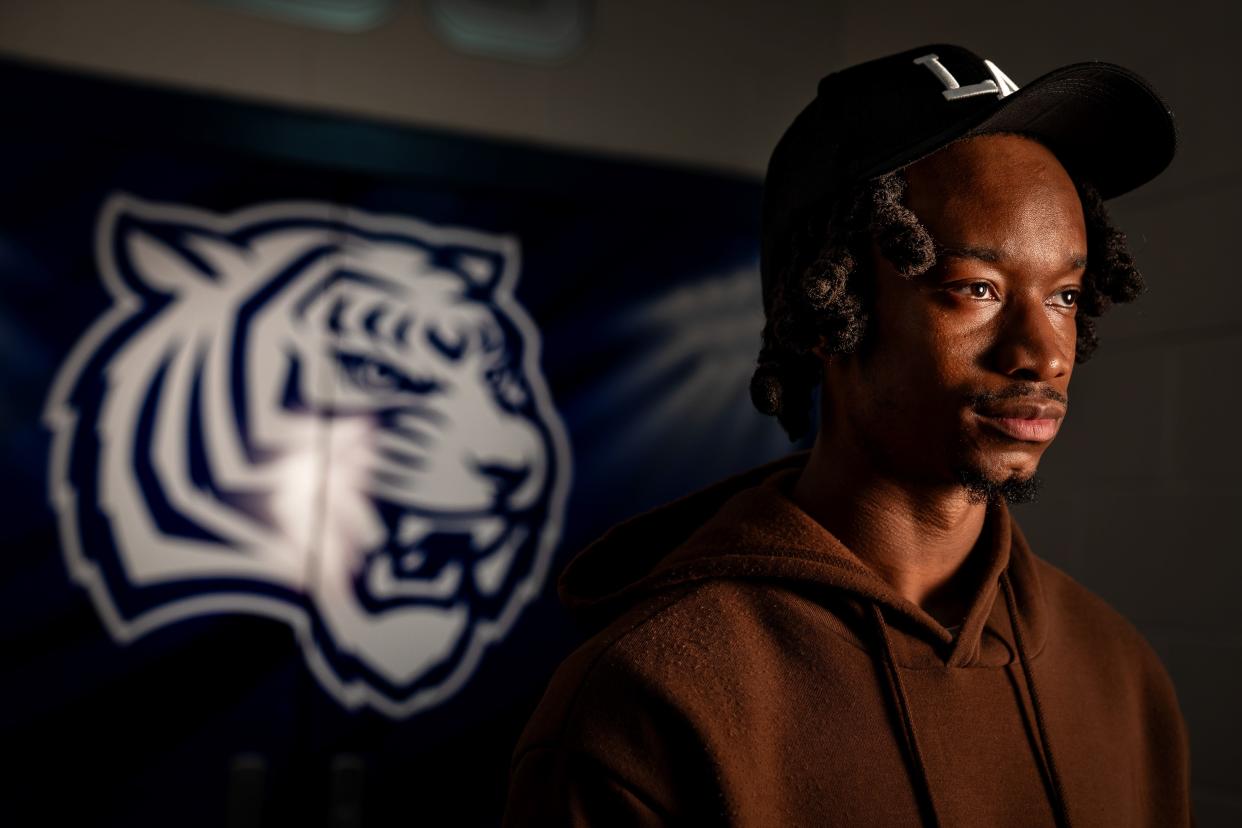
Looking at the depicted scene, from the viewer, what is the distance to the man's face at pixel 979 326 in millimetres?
787

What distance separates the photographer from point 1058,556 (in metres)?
1.72

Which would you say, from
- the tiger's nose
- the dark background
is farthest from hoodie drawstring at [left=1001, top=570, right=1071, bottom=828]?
the tiger's nose

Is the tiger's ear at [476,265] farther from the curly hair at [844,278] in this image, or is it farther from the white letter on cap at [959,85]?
the white letter on cap at [959,85]

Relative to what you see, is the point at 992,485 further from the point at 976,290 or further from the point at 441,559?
the point at 441,559

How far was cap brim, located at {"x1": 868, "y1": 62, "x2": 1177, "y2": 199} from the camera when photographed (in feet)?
2.64

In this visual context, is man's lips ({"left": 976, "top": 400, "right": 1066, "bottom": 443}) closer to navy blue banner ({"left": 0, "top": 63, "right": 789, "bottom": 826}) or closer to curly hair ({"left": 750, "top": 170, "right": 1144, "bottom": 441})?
curly hair ({"left": 750, "top": 170, "right": 1144, "bottom": 441})

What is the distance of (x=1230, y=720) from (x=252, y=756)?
162 centimetres

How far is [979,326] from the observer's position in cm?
80

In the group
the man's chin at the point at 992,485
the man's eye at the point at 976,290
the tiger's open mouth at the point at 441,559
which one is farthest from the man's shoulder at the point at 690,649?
the tiger's open mouth at the point at 441,559

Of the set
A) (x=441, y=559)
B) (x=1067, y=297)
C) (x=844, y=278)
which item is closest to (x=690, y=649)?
(x=844, y=278)

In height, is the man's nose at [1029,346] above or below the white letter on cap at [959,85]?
below

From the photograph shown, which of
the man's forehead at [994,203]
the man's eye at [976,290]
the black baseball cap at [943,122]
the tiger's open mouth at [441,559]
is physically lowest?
the tiger's open mouth at [441,559]

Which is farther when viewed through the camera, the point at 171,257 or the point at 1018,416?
the point at 171,257

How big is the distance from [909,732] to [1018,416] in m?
0.25
